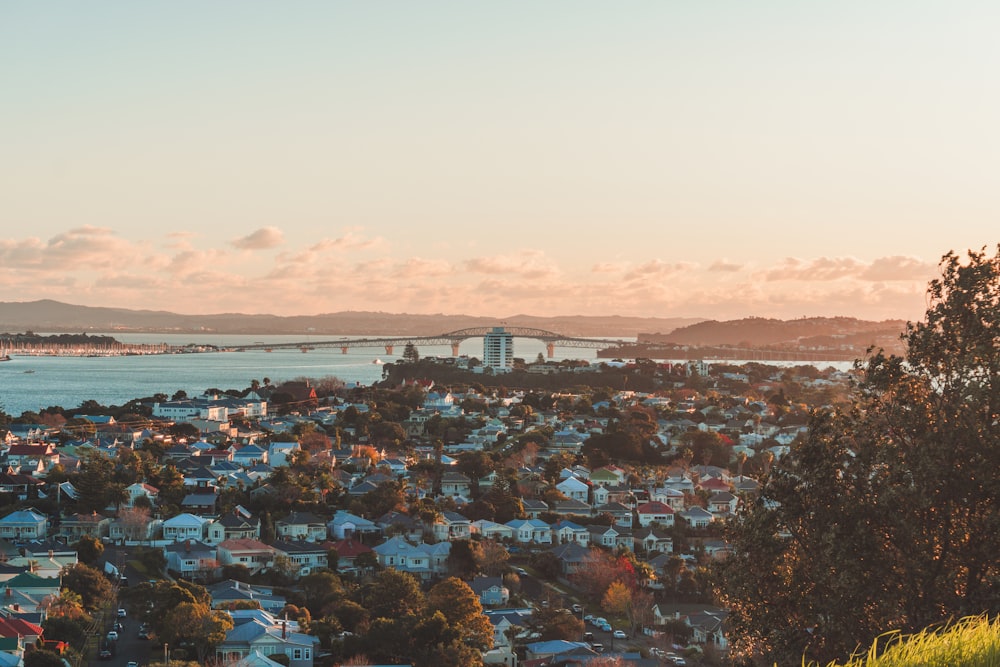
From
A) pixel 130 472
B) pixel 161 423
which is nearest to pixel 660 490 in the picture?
pixel 130 472

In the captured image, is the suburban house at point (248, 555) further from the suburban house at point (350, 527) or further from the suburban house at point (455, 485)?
the suburban house at point (455, 485)

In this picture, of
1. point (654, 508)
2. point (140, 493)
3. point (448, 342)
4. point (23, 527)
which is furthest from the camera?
point (448, 342)

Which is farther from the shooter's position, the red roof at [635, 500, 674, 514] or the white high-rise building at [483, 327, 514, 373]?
the white high-rise building at [483, 327, 514, 373]

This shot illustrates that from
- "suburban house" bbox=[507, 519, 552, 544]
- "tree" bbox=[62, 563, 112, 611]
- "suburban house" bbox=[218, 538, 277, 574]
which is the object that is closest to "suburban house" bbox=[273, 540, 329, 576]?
"suburban house" bbox=[218, 538, 277, 574]

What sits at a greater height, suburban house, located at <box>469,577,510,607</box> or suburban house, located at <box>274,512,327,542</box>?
suburban house, located at <box>274,512,327,542</box>

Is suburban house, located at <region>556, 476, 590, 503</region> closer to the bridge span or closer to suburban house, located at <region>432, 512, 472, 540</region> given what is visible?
suburban house, located at <region>432, 512, 472, 540</region>

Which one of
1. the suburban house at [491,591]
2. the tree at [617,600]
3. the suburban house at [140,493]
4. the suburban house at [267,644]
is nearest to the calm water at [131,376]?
the suburban house at [140,493]

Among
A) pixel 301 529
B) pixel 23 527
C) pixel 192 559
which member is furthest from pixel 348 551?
pixel 23 527

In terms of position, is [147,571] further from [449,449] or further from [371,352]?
[371,352]

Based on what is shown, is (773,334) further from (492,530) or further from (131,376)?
(492,530)
